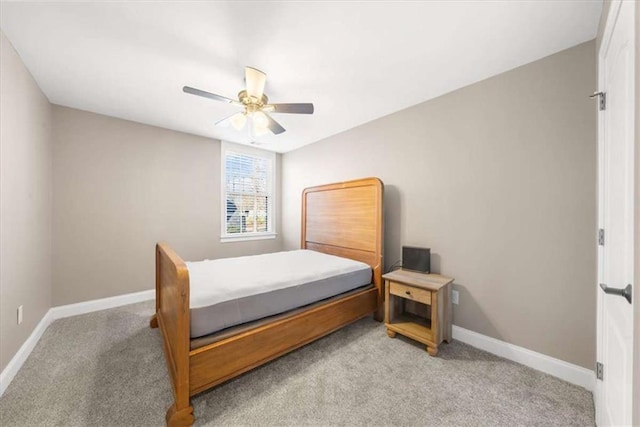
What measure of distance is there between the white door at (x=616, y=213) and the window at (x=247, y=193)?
403 cm

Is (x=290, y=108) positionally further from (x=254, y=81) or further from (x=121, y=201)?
(x=121, y=201)

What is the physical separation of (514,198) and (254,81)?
2307 millimetres

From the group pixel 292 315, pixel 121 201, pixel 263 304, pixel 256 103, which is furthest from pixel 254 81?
pixel 121 201

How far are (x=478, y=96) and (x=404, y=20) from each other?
1.14m

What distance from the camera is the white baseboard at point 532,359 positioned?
1603 mm

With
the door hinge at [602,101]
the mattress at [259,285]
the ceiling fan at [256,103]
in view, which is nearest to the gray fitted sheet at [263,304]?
the mattress at [259,285]

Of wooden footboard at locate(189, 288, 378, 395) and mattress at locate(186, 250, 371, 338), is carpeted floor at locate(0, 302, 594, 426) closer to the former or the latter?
wooden footboard at locate(189, 288, 378, 395)

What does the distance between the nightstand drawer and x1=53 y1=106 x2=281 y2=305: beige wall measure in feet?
9.37

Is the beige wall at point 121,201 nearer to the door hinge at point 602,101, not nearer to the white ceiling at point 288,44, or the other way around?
the white ceiling at point 288,44

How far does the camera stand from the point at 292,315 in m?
1.87

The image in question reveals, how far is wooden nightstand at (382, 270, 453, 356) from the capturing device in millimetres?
1963

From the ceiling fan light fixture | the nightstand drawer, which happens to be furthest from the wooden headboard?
the ceiling fan light fixture

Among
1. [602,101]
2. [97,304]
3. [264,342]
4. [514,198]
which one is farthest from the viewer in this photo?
[97,304]

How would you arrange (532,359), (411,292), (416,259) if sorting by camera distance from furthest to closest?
(416,259) < (411,292) < (532,359)
